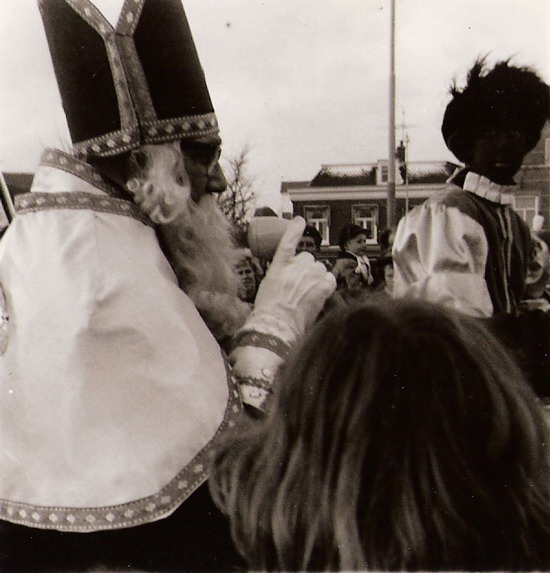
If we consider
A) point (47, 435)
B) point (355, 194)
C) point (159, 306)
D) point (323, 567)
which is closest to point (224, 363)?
point (159, 306)

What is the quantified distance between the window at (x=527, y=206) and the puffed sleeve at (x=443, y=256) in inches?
4.5

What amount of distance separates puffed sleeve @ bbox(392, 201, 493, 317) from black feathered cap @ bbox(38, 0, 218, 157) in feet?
1.95

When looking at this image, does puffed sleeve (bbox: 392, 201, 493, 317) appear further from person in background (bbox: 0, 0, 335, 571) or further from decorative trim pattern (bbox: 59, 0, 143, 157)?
decorative trim pattern (bbox: 59, 0, 143, 157)

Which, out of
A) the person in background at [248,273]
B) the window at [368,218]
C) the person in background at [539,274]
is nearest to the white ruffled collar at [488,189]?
the person in background at [539,274]

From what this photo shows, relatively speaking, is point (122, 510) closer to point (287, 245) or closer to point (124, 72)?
point (287, 245)

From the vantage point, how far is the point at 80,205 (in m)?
1.04

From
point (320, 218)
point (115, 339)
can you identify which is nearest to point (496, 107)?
point (320, 218)

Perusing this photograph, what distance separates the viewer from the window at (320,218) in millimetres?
1391

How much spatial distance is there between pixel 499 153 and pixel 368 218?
315mm

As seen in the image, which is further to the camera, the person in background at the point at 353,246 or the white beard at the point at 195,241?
the person in background at the point at 353,246

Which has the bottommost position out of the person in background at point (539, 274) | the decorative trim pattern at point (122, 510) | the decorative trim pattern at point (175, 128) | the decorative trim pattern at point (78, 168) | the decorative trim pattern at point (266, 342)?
the person in background at point (539, 274)

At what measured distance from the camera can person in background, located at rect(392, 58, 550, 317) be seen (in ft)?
4.94

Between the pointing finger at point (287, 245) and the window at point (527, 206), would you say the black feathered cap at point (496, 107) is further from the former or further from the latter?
the pointing finger at point (287, 245)

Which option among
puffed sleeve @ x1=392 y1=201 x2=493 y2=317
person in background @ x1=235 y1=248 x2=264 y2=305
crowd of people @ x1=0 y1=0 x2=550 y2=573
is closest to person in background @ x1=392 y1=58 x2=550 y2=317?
puffed sleeve @ x1=392 y1=201 x2=493 y2=317
